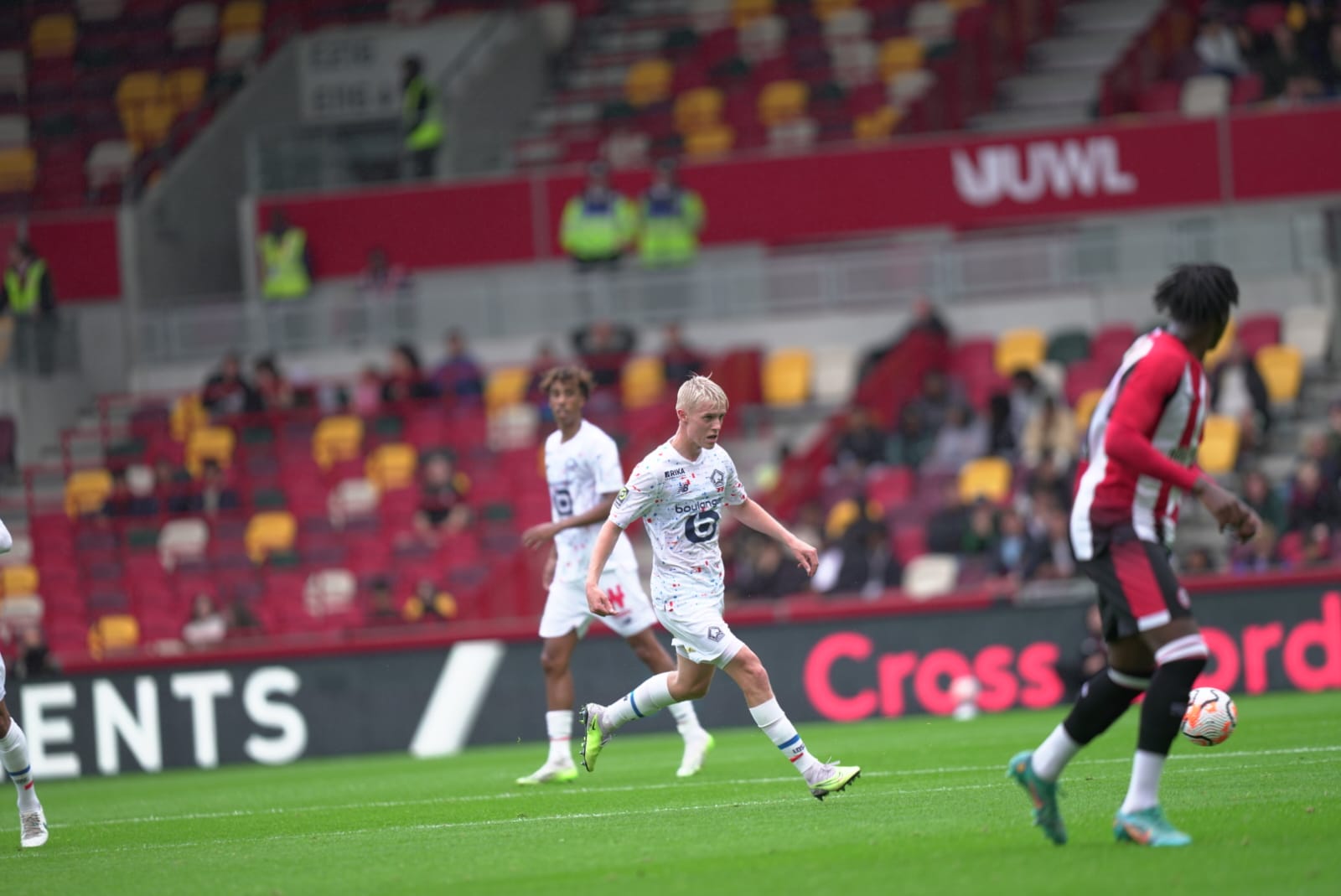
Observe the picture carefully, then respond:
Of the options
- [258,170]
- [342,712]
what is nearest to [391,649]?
[342,712]

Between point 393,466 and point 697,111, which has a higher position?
point 697,111

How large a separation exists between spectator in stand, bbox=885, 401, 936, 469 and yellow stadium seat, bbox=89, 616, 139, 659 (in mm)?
9223

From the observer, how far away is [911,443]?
23672mm

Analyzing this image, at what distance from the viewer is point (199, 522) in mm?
25875

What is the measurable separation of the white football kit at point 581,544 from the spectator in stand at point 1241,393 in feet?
35.1

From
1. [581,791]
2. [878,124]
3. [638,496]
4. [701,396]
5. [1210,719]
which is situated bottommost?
[581,791]

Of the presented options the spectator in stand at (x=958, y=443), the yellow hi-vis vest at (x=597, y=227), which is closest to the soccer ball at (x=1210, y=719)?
the spectator in stand at (x=958, y=443)

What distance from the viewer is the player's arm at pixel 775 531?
10.2 meters

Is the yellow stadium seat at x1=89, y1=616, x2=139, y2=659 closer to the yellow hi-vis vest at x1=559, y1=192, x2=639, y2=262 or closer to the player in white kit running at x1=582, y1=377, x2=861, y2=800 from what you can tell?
the yellow hi-vis vest at x1=559, y1=192, x2=639, y2=262

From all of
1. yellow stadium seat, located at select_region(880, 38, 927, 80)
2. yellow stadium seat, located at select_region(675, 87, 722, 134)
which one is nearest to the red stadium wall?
yellow stadium seat, located at select_region(675, 87, 722, 134)

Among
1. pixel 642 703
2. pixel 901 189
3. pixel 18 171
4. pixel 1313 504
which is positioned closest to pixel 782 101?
pixel 901 189

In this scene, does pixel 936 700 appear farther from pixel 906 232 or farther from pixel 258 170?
pixel 258 170

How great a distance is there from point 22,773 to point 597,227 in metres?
17.2

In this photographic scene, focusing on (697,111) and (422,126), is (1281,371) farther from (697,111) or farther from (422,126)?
(422,126)
